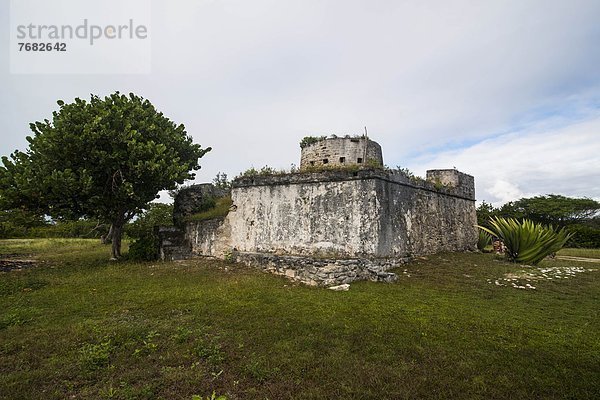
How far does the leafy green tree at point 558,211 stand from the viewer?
108 feet

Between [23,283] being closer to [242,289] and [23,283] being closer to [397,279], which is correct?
[242,289]

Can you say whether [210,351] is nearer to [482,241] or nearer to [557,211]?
[482,241]

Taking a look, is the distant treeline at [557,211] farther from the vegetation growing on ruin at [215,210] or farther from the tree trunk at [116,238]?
the tree trunk at [116,238]

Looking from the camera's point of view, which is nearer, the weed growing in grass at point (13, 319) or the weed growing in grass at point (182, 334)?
the weed growing in grass at point (182, 334)

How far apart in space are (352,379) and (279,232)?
24.7 feet

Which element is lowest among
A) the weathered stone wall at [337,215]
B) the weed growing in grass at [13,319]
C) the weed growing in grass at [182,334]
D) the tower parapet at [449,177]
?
the weed growing in grass at [182,334]

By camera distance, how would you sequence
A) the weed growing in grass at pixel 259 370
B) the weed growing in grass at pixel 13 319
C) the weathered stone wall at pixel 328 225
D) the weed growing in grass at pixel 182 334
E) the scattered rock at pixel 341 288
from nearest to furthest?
the weed growing in grass at pixel 259 370
the weed growing in grass at pixel 182 334
the weed growing in grass at pixel 13 319
the scattered rock at pixel 341 288
the weathered stone wall at pixel 328 225

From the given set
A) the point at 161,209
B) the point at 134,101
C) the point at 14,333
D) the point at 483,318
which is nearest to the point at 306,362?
the point at 483,318

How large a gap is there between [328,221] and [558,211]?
33.0m

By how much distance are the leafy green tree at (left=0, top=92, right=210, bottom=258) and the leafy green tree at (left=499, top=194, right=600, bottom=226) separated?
33662mm

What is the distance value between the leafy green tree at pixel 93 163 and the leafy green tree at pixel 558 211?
33.7 meters

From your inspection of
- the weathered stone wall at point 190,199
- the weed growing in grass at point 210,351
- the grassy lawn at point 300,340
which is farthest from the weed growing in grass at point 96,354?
the weathered stone wall at point 190,199

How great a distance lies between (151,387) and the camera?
3750mm

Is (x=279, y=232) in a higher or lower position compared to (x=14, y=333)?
higher
